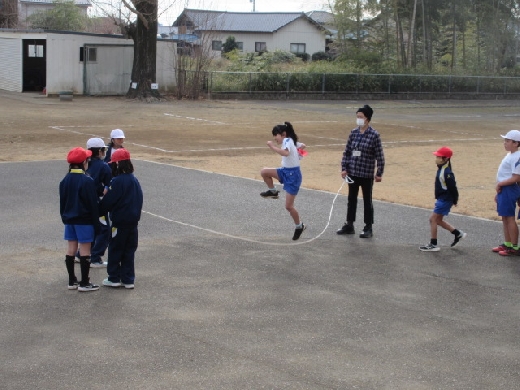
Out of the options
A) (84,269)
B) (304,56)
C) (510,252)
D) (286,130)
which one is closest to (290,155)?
(286,130)

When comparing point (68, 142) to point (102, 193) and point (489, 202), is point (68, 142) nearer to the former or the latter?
point (489, 202)

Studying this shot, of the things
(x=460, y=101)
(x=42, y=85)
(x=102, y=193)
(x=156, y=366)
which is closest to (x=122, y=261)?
(x=102, y=193)

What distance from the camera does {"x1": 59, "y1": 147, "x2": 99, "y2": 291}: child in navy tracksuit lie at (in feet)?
26.6

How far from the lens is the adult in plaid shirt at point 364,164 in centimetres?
1130

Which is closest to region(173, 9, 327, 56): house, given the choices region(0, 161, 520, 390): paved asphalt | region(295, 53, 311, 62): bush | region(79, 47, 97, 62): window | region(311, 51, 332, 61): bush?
region(295, 53, 311, 62): bush

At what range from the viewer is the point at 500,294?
8.59m

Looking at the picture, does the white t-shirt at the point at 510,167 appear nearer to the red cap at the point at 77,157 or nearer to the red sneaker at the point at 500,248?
the red sneaker at the point at 500,248

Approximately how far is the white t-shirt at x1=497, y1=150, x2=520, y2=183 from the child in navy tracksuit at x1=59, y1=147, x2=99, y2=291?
5.24 meters

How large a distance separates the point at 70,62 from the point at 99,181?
32.5m

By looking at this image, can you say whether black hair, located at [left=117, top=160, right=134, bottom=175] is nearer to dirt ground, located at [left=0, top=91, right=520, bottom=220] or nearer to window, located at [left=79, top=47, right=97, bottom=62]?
dirt ground, located at [left=0, top=91, right=520, bottom=220]

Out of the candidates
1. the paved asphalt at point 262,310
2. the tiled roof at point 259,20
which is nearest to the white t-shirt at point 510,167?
the paved asphalt at point 262,310

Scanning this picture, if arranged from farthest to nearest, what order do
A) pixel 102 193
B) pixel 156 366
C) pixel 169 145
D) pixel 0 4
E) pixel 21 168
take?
1. pixel 0 4
2. pixel 169 145
3. pixel 21 168
4. pixel 102 193
5. pixel 156 366

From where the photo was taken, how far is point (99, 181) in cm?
899

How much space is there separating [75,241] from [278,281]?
7.13 ft
